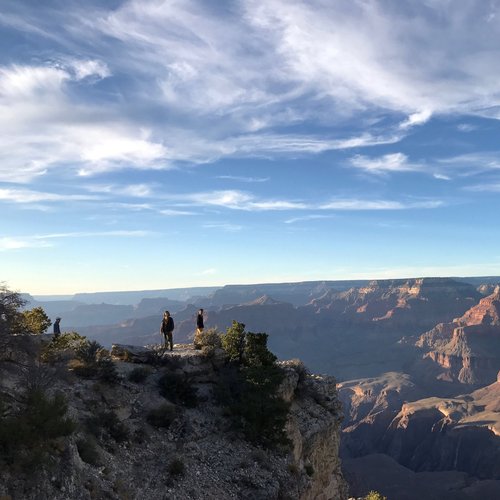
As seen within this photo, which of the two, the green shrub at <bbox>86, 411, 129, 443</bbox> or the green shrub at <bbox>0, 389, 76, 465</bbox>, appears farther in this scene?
the green shrub at <bbox>86, 411, 129, 443</bbox>

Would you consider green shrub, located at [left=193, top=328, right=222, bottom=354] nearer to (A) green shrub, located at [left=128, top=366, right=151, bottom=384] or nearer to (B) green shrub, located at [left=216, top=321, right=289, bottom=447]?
(B) green shrub, located at [left=216, top=321, right=289, bottom=447]

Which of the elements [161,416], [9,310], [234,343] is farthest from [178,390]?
[9,310]

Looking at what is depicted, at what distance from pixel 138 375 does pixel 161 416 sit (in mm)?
2989

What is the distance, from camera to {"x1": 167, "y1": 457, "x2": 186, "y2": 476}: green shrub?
664 inches

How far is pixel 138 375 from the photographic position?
22141mm

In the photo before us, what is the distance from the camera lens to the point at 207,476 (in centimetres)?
1764

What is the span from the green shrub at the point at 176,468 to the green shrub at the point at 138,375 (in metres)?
5.76

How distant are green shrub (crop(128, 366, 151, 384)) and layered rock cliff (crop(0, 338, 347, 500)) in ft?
0.20

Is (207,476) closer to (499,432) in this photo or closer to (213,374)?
(213,374)

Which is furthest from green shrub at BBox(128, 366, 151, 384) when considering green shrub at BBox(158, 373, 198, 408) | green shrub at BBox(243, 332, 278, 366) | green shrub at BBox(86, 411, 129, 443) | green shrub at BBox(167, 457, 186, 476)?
green shrub at BBox(243, 332, 278, 366)

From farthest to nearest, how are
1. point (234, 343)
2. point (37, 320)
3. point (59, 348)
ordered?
point (234, 343) < point (37, 320) < point (59, 348)

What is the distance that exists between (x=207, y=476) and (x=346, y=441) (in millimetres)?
148555

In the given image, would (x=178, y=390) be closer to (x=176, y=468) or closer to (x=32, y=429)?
(x=176, y=468)

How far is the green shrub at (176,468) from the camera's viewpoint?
55.4ft
